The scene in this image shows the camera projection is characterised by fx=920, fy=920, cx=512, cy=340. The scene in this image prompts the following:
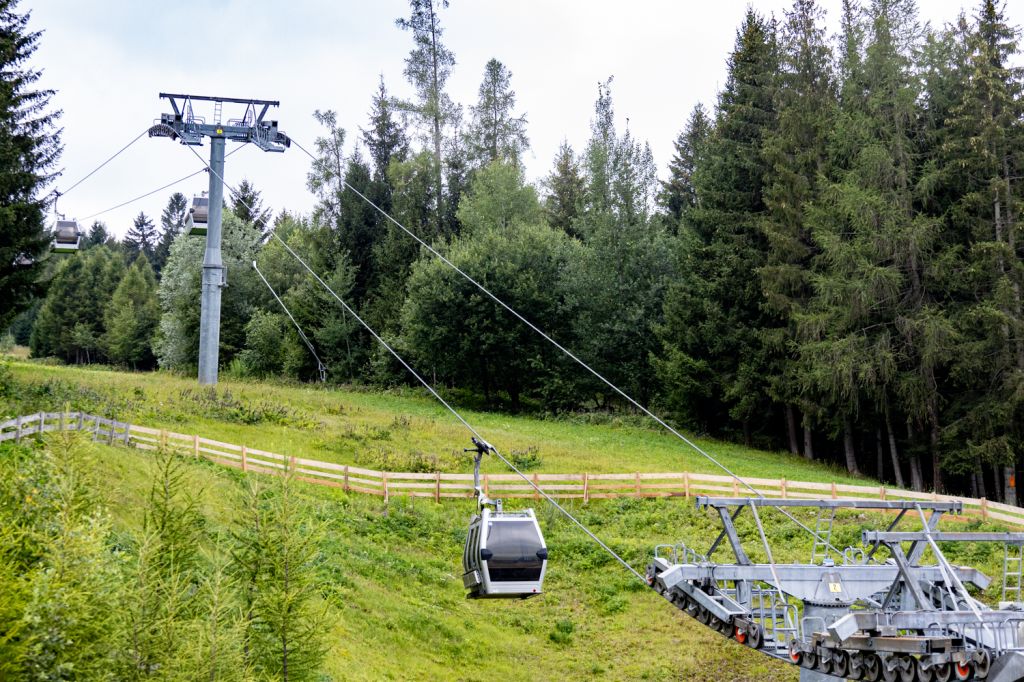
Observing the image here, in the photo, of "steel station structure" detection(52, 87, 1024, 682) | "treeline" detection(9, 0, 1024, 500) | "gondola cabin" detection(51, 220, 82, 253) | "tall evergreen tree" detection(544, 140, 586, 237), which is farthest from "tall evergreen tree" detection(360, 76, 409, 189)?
"steel station structure" detection(52, 87, 1024, 682)

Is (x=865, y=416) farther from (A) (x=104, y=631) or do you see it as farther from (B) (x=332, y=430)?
(A) (x=104, y=631)

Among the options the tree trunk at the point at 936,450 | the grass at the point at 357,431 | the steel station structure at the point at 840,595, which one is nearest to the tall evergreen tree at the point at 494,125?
the grass at the point at 357,431

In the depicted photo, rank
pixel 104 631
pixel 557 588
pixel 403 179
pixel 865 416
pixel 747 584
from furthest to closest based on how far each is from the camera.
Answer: pixel 403 179, pixel 865 416, pixel 557 588, pixel 747 584, pixel 104 631

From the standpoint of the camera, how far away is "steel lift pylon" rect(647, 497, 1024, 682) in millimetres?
13773

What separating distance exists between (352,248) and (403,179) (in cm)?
624

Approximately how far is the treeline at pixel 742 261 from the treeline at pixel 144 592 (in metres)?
27.0

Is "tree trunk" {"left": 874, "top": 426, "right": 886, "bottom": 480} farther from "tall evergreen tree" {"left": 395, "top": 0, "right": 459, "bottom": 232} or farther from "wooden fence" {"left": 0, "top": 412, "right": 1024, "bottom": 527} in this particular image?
"tall evergreen tree" {"left": 395, "top": 0, "right": 459, "bottom": 232}

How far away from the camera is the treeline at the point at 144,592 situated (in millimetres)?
10039

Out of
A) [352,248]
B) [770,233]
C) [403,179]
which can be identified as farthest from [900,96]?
[352,248]

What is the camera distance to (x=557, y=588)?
25.2 m

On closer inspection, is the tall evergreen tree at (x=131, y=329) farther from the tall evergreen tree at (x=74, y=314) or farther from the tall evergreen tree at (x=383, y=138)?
the tall evergreen tree at (x=383, y=138)

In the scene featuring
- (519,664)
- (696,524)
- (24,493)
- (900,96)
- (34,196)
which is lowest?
(519,664)

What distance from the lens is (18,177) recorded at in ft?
103

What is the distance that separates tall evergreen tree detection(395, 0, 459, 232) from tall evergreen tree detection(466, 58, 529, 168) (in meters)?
2.12
